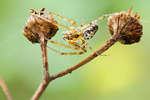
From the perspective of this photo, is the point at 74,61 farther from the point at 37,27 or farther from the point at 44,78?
the point at 44,78

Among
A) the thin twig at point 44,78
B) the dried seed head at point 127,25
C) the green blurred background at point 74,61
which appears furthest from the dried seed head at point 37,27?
the green blurred background at point 74,61

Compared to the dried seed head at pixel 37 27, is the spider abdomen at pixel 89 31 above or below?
below

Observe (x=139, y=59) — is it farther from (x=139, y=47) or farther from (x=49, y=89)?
(x=49, y=89)

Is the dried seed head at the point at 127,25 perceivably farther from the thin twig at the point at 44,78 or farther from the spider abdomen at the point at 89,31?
the thin twig at the point at 44,78

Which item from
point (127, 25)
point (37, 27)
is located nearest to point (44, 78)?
point (37, 27)

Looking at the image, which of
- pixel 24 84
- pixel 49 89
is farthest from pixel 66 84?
pixel 24 84

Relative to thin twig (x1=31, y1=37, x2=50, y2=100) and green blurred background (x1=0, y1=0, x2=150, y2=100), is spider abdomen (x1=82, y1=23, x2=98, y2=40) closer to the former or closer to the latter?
green blurred background (x1=0, y1=0, x2=150, y2=100)
